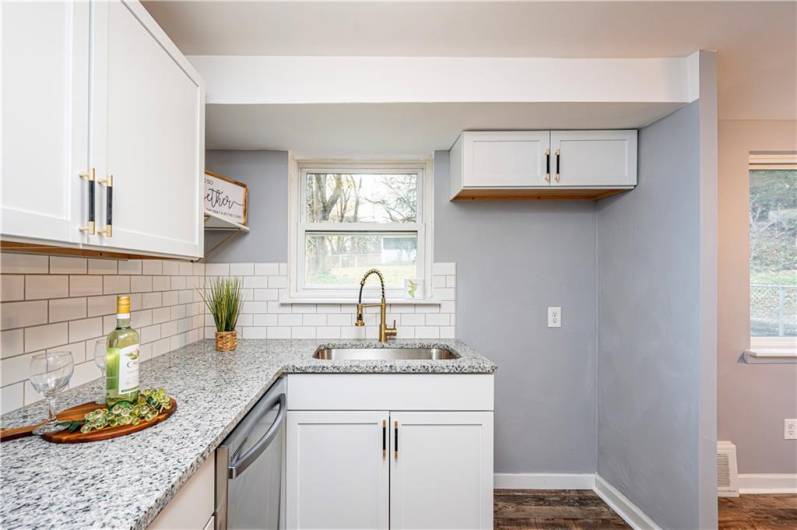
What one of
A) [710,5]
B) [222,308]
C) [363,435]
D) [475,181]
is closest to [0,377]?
[222,308]

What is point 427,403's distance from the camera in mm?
1675

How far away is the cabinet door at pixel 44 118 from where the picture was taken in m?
0.73

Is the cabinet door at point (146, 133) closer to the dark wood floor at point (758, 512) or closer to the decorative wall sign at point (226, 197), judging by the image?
the decorative wall sign at point (226, 197)

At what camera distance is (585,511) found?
2082 millimetres

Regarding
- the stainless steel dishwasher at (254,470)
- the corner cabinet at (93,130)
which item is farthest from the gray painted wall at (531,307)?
the corner cabinet at (93,130)

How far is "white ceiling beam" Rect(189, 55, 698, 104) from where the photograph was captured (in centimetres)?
164

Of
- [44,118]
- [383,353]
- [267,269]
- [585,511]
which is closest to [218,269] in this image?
[267,269]

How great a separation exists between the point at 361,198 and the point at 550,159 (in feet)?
3.72

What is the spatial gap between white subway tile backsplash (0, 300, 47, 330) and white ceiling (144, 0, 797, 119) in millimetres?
1052

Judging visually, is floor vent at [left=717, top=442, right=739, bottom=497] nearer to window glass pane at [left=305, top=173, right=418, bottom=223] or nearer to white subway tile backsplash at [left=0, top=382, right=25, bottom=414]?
window glass pane at [left=305, top=173, right=418, bottom=223]

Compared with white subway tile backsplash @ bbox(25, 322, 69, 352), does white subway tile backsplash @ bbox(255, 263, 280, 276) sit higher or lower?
higher

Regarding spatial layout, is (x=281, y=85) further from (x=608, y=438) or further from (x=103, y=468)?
(x=608, y=438)

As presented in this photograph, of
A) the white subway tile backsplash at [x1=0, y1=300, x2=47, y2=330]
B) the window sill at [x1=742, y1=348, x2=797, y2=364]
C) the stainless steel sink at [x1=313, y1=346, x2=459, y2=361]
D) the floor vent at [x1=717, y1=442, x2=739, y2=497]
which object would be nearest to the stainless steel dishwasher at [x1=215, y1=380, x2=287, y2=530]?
the stainless steel sink at [x1=313, y1=346, x2=459, y2=361]

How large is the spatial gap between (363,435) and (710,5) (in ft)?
6.76
